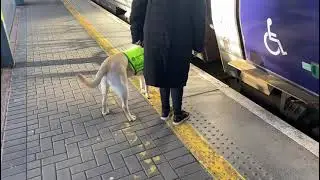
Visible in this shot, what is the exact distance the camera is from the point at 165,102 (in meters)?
3.74

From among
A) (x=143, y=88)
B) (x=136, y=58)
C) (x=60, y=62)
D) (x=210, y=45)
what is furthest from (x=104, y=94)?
(x=60, y=62)

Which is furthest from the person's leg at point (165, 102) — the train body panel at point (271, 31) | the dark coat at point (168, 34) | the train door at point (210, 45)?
the train door at point (210, 45)

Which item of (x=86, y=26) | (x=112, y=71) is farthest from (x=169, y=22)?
(x=86, y=26)

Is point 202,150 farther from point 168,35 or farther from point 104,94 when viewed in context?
point 104,94

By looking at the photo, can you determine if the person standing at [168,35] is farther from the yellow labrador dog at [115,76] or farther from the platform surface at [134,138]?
the platform surface at [134,138]

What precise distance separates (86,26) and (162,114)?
5893mm

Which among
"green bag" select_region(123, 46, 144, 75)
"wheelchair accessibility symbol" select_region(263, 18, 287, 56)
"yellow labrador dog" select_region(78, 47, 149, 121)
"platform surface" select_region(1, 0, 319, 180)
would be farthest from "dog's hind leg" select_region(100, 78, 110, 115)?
"wheelchair accessibility symbol" select_region(263, 18, 287, 56)

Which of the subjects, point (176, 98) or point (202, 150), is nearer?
point (202, 150)

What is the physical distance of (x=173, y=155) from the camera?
3.17 m

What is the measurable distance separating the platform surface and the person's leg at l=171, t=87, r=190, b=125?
87mm

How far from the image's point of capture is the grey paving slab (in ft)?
9.99

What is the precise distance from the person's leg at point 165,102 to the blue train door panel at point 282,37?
109 centimetres

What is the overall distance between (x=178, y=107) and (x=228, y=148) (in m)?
0.72

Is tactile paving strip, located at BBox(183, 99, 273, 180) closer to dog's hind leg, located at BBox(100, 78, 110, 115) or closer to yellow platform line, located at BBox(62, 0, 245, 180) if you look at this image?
yellow platform line, located at BBox(62, 0, 245, 180)
